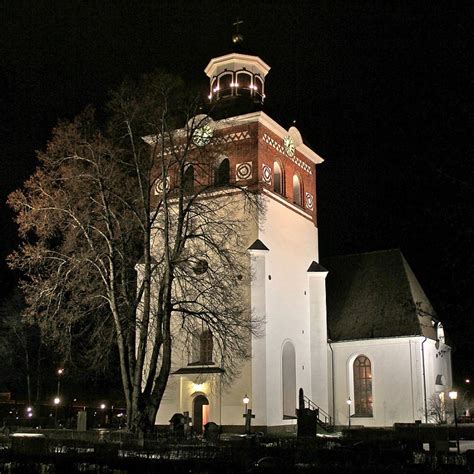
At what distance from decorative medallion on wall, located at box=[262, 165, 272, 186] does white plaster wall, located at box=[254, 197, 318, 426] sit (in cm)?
87

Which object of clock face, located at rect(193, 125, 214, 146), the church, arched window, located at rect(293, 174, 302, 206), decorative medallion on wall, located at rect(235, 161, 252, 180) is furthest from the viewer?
arched window, located at rect(293, 174, 302, 206)

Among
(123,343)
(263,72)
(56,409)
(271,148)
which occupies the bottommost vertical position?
(56,409)

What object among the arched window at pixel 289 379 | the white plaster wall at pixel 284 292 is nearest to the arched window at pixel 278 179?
the white plaster wall at pixel 284 292

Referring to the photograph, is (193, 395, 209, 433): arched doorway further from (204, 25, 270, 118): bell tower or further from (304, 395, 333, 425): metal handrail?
(204, 25, 270, 118): bell tower

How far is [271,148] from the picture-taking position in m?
35.0

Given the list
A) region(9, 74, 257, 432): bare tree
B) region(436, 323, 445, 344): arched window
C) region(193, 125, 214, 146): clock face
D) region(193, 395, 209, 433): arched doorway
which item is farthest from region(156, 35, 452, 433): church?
region(9, 74, 257, 432): bare tree

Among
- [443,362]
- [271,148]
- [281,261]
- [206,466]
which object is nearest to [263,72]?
[271,148]

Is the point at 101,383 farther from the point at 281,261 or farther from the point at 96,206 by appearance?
the point at 96,206

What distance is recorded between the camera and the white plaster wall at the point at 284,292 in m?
32.2

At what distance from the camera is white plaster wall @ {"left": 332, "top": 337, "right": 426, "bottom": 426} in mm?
35094

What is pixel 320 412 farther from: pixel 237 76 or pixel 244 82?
pixel 237 76

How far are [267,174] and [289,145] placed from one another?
3.16 m

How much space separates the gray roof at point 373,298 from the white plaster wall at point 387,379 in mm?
548

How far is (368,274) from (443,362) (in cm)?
636
